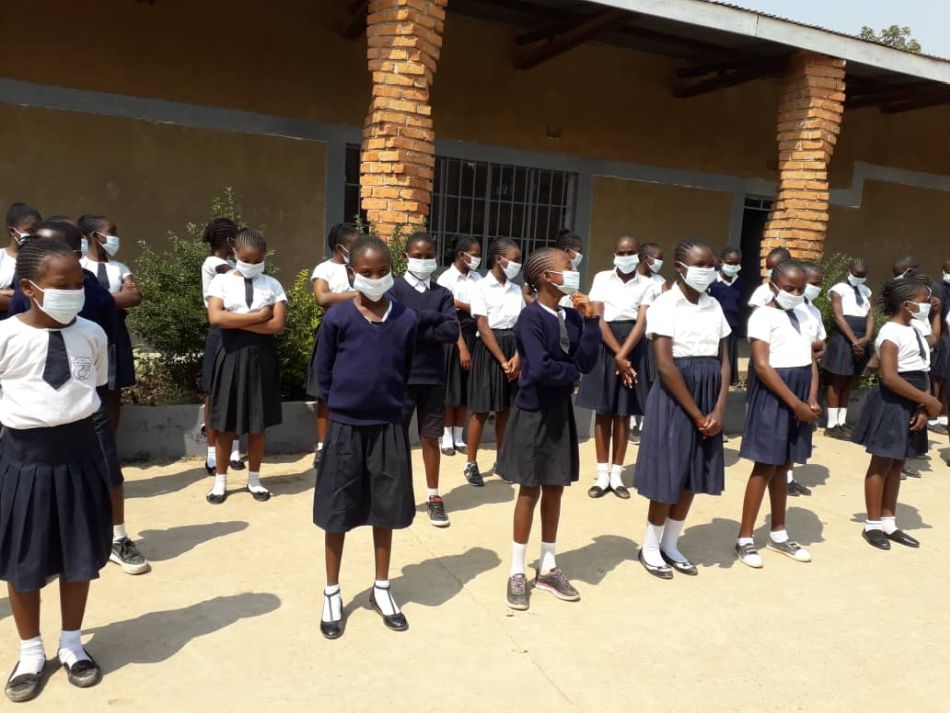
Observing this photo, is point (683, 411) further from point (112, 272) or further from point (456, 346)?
point (112, 272)

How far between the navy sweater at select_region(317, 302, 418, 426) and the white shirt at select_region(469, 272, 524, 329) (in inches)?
69.1

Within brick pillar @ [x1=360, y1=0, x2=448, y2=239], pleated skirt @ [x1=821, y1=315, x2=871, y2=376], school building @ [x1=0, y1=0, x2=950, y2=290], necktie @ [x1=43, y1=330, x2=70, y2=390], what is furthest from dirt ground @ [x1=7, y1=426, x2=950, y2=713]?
school building @ [x1=0, y1=0, x2=950, y2=290]

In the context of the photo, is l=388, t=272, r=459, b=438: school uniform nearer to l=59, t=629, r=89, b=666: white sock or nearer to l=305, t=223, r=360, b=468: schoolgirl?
l=305, t=223, r=360, b=468: schoolgirl

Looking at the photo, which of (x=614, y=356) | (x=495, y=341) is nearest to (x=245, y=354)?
(x=495, y=341)

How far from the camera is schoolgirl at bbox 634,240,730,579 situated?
3852 mm

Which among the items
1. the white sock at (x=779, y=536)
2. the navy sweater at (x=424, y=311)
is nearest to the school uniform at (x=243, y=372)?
the navy sweater at (x=424, y=311)

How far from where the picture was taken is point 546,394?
357cm

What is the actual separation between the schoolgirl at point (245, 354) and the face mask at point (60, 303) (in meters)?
1.81

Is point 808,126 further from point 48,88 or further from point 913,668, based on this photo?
point 48,88

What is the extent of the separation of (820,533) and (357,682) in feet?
10.9

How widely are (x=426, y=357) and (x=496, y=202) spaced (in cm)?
621

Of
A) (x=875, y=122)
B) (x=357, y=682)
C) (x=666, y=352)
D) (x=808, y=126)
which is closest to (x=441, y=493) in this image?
(x=666, y=352)

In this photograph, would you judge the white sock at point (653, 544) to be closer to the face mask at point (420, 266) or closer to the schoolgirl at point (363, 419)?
the schoolgirl at point (363, 419)

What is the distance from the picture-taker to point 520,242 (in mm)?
10602
